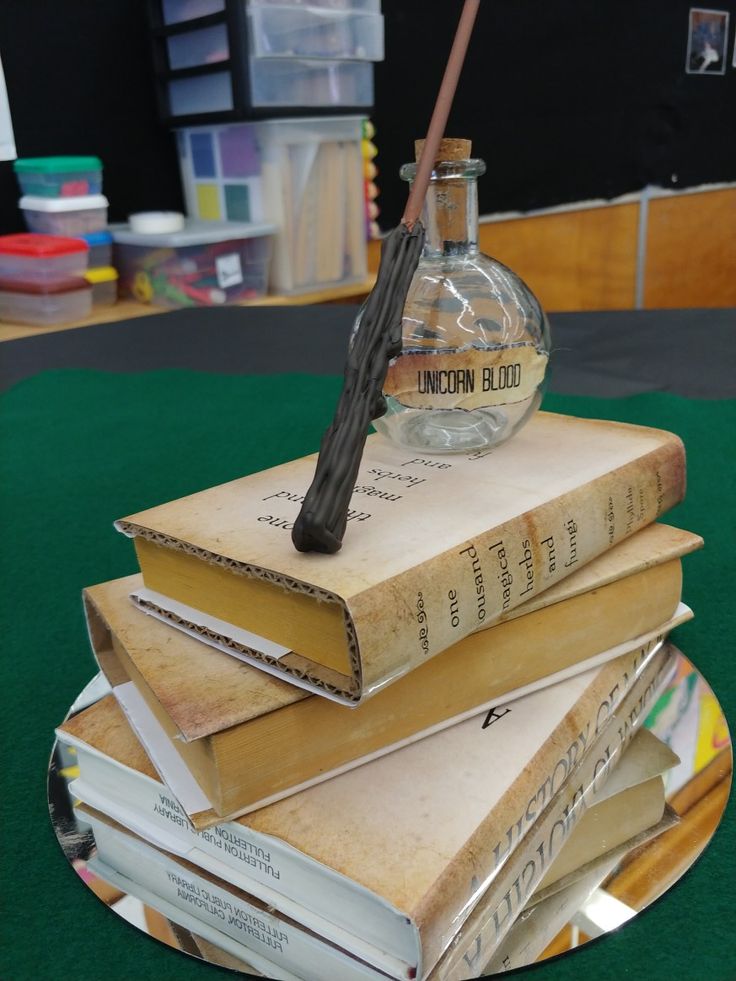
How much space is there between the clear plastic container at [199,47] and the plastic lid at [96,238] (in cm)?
46

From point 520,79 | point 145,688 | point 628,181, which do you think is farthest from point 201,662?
point 628,181

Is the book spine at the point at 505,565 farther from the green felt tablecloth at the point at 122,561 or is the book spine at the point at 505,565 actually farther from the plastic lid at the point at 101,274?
the plastic lid at the point at 101,274

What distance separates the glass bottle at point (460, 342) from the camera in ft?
1.57

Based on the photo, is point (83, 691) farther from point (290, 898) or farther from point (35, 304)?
point (35, 304)

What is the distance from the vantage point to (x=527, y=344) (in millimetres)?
501

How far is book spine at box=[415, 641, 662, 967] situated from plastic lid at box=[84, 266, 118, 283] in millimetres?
1910

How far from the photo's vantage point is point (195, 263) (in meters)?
2.21

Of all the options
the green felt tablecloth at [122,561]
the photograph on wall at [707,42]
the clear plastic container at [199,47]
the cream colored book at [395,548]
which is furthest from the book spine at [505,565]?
the photograph on wall at [707,42]

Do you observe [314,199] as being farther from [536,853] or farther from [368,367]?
[536,853]

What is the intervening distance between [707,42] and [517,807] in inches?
159

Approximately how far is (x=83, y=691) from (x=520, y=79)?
122 inches

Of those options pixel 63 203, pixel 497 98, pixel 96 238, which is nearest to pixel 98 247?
pixel 96 238

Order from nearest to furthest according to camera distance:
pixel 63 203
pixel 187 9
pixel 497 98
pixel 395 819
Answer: pixel 395 819 < pixel 63 203 < pixel 187 9 < pixel 497 98

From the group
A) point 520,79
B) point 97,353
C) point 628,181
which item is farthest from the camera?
point 628,181
